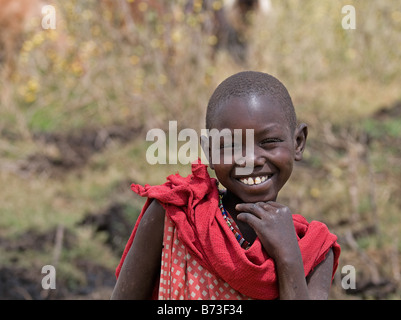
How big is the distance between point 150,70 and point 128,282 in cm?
381

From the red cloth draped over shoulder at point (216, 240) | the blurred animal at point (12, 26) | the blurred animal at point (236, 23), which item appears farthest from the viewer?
the blurred animal at point (236, 23)

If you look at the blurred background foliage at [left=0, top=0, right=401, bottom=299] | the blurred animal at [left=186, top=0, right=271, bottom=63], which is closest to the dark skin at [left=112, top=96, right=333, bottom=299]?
the blurred background foliage at [left=0, top=0, right=401, bottom=299]

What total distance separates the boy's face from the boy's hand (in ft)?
0.14

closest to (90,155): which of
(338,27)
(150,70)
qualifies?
(150,70)

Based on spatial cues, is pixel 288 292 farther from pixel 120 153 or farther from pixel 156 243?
pixel 120 153

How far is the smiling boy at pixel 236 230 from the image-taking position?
4.67ft

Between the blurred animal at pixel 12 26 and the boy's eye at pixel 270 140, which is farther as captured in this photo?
the blurred animal at pixel 12 26

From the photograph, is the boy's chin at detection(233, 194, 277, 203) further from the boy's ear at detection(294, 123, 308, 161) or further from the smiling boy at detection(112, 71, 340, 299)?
the boy's ear at detection(294, 123, 308, 161)

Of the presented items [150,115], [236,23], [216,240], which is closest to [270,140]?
[216,240]

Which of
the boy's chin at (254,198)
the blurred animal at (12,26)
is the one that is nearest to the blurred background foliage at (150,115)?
the blurred animal at (12,26)

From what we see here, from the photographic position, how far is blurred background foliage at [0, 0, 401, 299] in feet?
12.6

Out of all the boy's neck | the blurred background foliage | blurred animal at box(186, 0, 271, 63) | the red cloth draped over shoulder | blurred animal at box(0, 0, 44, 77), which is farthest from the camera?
blurred animal at box(186, 0, 271, 63)

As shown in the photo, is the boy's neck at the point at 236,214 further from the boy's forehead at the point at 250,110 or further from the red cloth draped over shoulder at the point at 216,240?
the boy's forehead at the point at 250,110

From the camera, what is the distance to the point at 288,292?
4.57 ft
